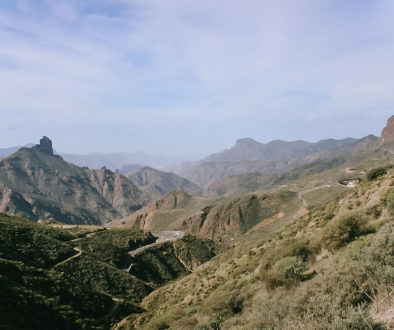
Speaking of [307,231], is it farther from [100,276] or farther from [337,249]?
[100,276]

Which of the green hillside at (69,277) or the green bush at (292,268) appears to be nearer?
the green bush at (292,268)

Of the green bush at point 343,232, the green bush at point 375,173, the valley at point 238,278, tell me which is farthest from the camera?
the green bush at point 375,173

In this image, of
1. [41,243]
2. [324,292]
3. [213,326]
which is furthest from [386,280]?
[41,243]

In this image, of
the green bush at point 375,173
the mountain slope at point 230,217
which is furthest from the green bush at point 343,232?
the mountain slope at point 230,217

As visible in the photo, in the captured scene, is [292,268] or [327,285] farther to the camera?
[292,268]

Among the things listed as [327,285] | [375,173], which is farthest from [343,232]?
[375,173]

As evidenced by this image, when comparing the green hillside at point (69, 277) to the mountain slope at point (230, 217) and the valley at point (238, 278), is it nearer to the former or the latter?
the valley at point (238, 278)

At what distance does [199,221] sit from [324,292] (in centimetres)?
12462

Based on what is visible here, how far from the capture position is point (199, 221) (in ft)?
431

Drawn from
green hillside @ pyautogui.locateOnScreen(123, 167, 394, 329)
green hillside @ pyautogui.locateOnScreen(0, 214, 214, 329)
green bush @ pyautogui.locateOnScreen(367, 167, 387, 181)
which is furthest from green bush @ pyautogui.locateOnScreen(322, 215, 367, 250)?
green hillside @ pyautogui.locateOnScreen(0, 214, 214, 329)

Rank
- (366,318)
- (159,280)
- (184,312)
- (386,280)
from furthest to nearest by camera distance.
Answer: (159,280)
(184,312)
(386,280)
(366,318)

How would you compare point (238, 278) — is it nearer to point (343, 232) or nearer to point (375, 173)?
point (343, 232)

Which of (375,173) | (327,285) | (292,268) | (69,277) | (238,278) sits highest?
(375,173)

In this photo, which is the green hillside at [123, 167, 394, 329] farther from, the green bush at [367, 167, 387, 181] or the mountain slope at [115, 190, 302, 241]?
the mountain slope at [115, 190, 302, 241]
